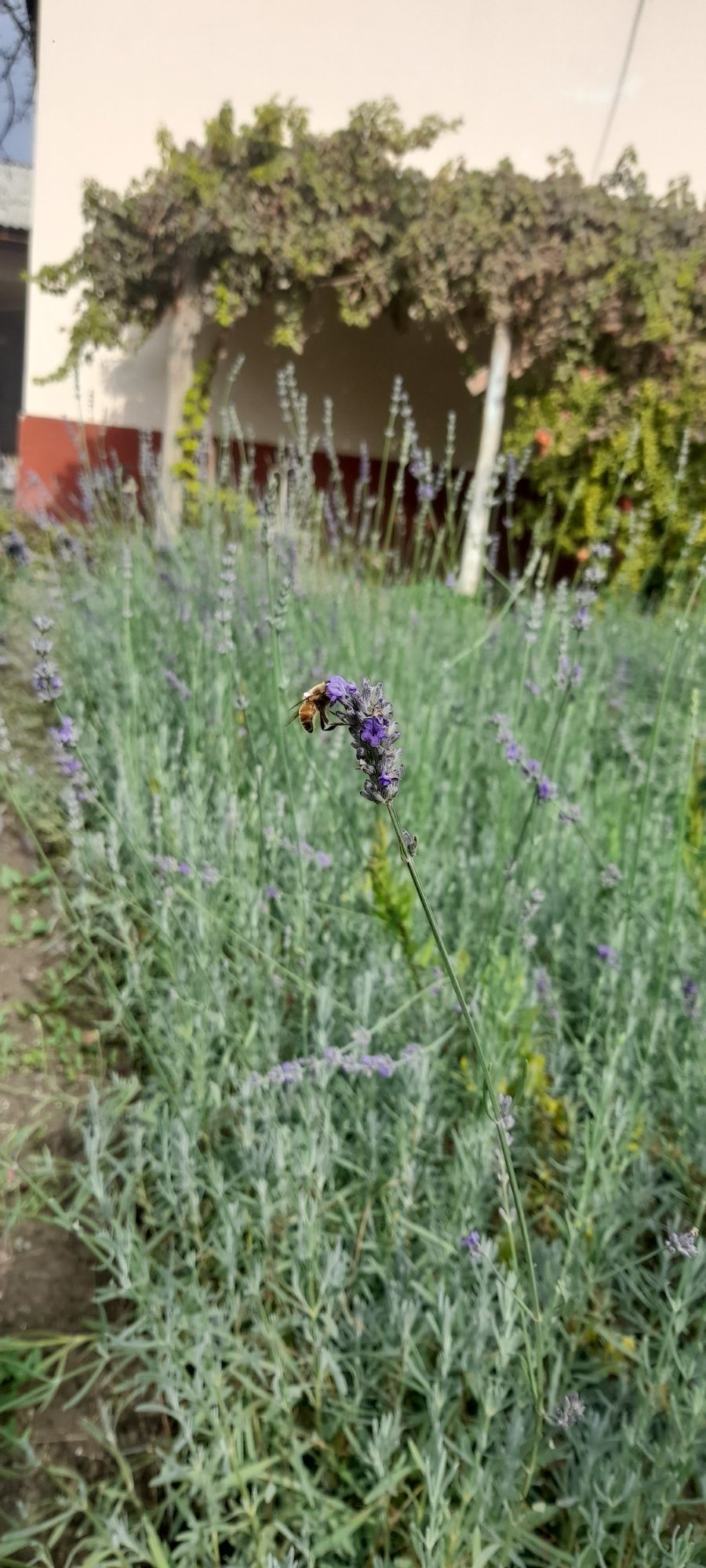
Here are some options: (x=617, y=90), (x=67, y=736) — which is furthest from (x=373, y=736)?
(x=617, y=90)

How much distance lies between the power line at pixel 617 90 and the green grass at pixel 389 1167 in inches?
296

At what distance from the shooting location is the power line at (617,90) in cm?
804

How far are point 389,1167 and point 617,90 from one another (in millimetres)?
9231

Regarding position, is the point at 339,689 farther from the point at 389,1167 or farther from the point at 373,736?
the point at 389,1167

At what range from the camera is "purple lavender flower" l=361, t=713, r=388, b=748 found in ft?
2.25

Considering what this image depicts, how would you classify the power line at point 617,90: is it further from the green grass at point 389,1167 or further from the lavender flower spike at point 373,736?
the lavender flower spike at point 373,736

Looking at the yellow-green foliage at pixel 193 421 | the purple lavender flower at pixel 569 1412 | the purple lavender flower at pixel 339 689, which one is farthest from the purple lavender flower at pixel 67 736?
the yellow-green foliage at pixel 193 421

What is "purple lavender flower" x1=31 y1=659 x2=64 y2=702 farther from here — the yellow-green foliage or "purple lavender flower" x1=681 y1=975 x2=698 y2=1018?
the yellow-green foliage

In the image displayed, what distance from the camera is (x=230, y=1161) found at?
5.42 feet

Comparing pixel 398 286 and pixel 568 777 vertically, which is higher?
pixel 398 286

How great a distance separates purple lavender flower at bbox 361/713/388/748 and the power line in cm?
913

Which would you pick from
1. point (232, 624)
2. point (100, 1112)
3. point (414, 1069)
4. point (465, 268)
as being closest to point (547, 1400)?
point (414, 1069)

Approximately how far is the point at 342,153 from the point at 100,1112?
6693 mm

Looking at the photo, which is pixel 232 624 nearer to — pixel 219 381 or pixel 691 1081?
pixel 691 1081
